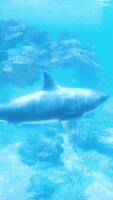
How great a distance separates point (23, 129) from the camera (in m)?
16.3

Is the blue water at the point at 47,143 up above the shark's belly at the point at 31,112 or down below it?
below

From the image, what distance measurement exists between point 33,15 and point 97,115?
79.9 metres

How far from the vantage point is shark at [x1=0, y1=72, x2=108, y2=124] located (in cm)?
448

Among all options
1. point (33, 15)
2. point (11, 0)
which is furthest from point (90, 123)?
point (33, 15)

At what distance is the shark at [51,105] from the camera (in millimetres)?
4480

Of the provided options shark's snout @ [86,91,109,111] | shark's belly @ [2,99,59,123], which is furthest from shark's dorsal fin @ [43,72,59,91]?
shark's snout @ [86,91,109,111]

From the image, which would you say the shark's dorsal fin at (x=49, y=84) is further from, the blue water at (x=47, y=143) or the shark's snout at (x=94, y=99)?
the blue water at (x=47, y=143)

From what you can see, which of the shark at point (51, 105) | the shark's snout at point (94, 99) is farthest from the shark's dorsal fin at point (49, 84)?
the shark's snout at point (94, 99)

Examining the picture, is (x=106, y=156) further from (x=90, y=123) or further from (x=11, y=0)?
(x=11, y=0)

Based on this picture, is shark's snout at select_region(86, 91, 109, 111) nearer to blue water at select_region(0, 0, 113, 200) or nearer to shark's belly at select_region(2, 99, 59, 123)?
shark's belly at select_region(2, 99, 59, 123)

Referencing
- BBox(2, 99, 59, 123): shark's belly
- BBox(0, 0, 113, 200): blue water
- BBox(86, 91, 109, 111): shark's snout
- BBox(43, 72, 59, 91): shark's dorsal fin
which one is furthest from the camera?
BBox(0, 0, 113, 200): blue water

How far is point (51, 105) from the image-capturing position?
457 centimetres

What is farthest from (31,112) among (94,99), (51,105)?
(94,99)

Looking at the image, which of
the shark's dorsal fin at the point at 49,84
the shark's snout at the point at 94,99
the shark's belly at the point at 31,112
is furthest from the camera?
the shark's dorsal fin at the point at 49,84
